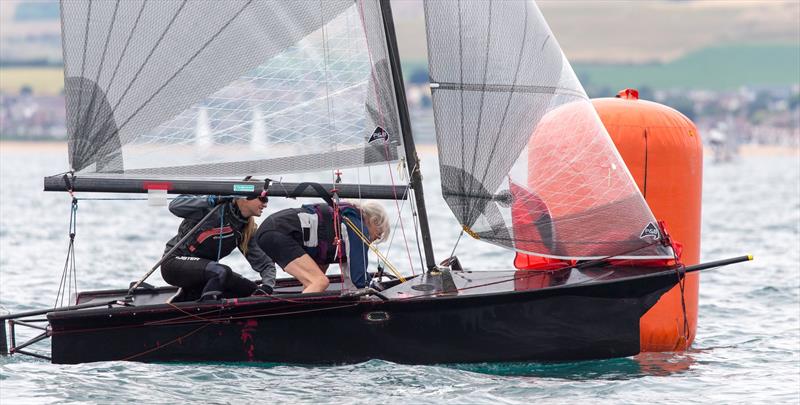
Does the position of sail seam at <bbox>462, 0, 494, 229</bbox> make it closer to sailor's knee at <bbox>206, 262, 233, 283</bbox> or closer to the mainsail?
the mainsail

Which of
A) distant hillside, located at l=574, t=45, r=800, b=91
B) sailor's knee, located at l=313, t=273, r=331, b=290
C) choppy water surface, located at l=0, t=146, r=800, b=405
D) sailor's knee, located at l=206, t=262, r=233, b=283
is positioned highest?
distant hillside, located at l=574, t=45, r=800, b=91

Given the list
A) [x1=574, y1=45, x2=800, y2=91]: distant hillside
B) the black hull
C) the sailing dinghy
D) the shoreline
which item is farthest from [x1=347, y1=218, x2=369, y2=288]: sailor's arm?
[x1=574, y1=45, x2=800, y2=91]: distant hillside

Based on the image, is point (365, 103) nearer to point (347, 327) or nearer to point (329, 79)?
point (329, 79)

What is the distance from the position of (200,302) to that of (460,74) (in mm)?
2447

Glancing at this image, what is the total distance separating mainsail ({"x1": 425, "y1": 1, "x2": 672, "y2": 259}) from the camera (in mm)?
8906

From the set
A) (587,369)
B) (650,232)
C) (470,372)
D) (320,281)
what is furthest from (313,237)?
(650,232)

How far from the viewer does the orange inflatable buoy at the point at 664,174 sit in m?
9.38

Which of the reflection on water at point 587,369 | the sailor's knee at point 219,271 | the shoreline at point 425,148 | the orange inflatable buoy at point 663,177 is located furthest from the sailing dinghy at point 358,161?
the shoreline at point 425,148

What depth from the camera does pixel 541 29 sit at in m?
9.02

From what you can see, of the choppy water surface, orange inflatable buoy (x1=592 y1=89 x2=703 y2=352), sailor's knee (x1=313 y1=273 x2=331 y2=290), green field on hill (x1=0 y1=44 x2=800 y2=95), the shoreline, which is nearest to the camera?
the choppy water surface

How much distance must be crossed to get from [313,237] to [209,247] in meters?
0.76

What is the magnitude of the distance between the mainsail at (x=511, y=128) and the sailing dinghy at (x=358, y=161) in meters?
0.01

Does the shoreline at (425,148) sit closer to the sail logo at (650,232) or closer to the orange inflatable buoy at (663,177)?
the orange inflatable buoy at (663,177)

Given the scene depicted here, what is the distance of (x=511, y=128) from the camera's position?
9062 millimetres
